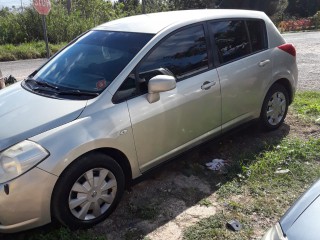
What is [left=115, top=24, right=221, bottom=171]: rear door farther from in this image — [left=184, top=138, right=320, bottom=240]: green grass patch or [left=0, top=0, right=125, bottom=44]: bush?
[left=0, top=0, right=125, bottom=44]: bush

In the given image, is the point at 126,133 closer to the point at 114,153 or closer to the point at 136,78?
the point at 114,153

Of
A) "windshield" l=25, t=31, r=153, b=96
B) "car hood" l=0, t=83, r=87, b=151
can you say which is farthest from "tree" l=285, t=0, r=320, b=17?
"car hood" l=0, t=83, r=87, b=151

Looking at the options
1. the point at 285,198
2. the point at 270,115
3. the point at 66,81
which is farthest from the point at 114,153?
the point at 270,115

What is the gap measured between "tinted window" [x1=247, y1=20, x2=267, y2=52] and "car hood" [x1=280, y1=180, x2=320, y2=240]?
105 inches

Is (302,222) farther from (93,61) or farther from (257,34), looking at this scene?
(257,34)

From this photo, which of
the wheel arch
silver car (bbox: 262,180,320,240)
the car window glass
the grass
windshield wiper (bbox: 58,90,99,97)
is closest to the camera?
silver car (bbox: 262,180,320,240)

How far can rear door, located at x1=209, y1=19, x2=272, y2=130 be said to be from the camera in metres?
4.10

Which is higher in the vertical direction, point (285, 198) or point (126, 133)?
point (126, 133)

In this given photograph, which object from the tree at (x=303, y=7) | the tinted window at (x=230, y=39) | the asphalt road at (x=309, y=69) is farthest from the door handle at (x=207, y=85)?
the tree at (x=303, y=7)

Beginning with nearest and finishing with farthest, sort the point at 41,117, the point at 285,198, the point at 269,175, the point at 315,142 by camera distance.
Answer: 1. the point at 41,117
2. the point at 285,198
3. the point at 269,175
4. the point at 315,142

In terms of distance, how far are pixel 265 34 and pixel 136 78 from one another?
2.18 m

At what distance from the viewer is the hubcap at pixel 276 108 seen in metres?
4.86

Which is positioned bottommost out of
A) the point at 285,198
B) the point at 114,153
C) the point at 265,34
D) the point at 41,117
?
the point at 285,198

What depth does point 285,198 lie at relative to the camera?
3.50 meters
